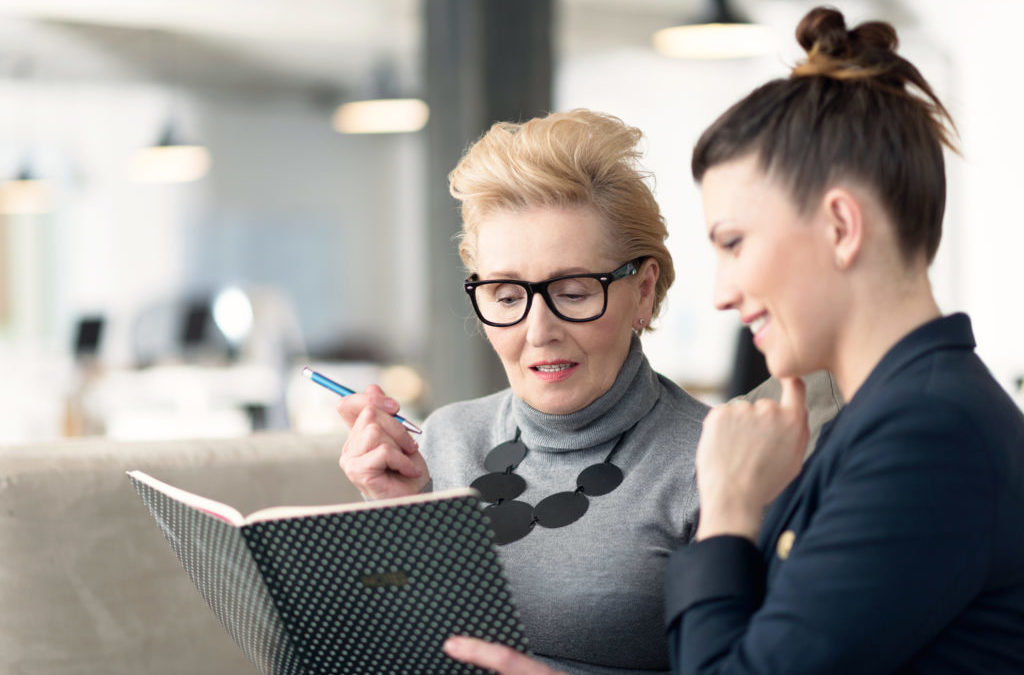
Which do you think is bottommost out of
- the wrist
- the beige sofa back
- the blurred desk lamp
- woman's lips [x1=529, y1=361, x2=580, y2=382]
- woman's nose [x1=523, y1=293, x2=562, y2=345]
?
the blurred desk lamp

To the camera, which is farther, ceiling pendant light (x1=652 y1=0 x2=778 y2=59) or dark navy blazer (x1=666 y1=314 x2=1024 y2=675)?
ceiling pendant light (x1=652 y1=0 x2=778 y2=59)

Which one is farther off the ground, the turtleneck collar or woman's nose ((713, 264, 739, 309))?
woman's nose ((713, 264, 739, 309))

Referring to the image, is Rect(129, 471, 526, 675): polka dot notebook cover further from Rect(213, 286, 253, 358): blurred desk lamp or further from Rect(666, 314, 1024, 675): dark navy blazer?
Rect(213, 286, 253, 358): blurred desk lamp

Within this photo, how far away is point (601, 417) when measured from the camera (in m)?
1.49

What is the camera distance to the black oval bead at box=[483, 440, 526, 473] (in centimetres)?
154

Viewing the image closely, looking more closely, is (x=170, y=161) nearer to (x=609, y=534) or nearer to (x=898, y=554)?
(x=609, y=534)

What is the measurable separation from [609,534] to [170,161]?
778 centimetres

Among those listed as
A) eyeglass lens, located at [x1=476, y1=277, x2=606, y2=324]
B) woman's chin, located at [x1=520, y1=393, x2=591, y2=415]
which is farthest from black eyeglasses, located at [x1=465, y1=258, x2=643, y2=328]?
woman's chin, located at [x1=520, y1=393, x2=591, y2=415]

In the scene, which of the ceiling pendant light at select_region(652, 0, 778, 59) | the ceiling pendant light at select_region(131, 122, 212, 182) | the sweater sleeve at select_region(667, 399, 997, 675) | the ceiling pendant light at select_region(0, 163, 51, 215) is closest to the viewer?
the sweater sleeve at select_region(667, 399, 997, 675)

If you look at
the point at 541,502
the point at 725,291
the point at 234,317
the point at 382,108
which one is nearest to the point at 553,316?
the point at 541,502

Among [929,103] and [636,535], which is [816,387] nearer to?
[636,535]

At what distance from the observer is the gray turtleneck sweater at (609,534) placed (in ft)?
4.54

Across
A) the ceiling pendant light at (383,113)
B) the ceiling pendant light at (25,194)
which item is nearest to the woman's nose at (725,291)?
the ceiling pendant light at (383,113)

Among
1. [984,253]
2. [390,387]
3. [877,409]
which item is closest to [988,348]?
[984,253]
